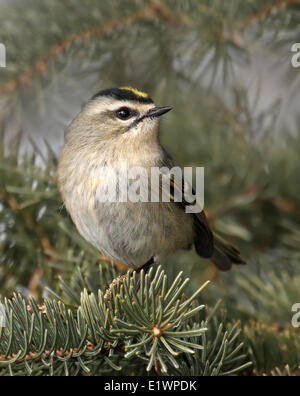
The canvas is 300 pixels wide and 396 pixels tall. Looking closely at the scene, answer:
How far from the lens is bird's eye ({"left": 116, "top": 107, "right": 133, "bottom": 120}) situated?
6.17 ft

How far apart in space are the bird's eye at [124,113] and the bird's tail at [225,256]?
60 cm

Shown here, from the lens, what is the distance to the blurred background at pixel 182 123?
65.7 inches

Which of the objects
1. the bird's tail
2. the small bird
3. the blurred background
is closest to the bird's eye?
the small bird

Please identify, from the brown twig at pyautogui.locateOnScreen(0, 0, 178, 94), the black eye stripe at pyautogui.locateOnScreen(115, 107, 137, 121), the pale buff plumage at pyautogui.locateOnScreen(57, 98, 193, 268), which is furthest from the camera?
the black eye stripe at pyautogui.locateOnScreen(115, 107, 137, 121)

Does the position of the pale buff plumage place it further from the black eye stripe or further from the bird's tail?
the bird's tail

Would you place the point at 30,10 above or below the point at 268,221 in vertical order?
above

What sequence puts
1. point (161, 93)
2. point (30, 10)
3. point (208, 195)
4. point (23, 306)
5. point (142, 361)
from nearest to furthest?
point (23, 306)
point (142, 361)
point (30, 10)
point (208, 195)
point (161, 93)

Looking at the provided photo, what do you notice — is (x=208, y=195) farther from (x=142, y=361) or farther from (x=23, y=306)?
(x=23, y=306)

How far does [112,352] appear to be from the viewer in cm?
114

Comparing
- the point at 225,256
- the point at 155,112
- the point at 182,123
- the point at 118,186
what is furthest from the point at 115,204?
the point at 182,123

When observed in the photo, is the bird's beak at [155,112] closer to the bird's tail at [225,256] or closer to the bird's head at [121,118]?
the bird's head at [121,118]

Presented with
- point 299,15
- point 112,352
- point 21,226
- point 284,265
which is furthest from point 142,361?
point 299,15

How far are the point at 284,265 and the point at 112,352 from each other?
97 centimetres

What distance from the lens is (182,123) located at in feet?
7.02
